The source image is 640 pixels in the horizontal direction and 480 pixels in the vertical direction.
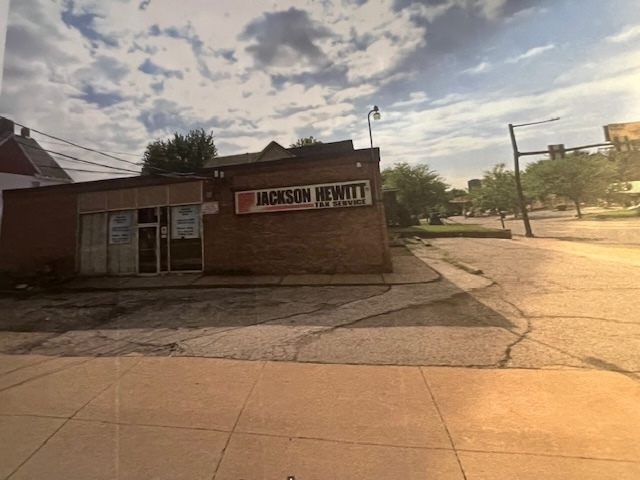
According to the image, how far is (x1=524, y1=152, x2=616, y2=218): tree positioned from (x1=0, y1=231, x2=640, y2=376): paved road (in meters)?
19.5

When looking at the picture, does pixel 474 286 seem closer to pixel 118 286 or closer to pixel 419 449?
pixel 419 449

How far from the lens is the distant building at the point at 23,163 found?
1964cm

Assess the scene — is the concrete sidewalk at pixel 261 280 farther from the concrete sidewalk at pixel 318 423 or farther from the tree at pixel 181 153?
the tree at pixel 181 153

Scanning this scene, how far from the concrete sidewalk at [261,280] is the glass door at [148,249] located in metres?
0.61

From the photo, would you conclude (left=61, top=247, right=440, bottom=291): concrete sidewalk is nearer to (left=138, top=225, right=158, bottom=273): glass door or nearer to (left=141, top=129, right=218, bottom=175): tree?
(left=138, top=225, right=158, bottom=273): glass door

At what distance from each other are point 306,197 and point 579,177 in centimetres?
2579

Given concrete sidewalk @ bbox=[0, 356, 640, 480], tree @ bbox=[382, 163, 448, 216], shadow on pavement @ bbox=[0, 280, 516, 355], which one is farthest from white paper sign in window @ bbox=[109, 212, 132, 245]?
tree @ bbox=[382, 163, 448, 216]

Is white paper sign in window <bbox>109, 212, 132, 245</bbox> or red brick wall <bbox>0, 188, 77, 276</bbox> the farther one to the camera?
red brick wall <bbox>0, 188, 77, 276</bbox>

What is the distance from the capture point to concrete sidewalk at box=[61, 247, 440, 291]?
389 inches

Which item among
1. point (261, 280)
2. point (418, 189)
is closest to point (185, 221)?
point (261, 280)

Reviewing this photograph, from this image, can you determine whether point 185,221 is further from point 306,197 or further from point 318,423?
point 318,423

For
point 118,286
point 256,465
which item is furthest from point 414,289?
point 118,286

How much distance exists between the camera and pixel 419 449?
2.56 meters

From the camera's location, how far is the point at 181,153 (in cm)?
3553
